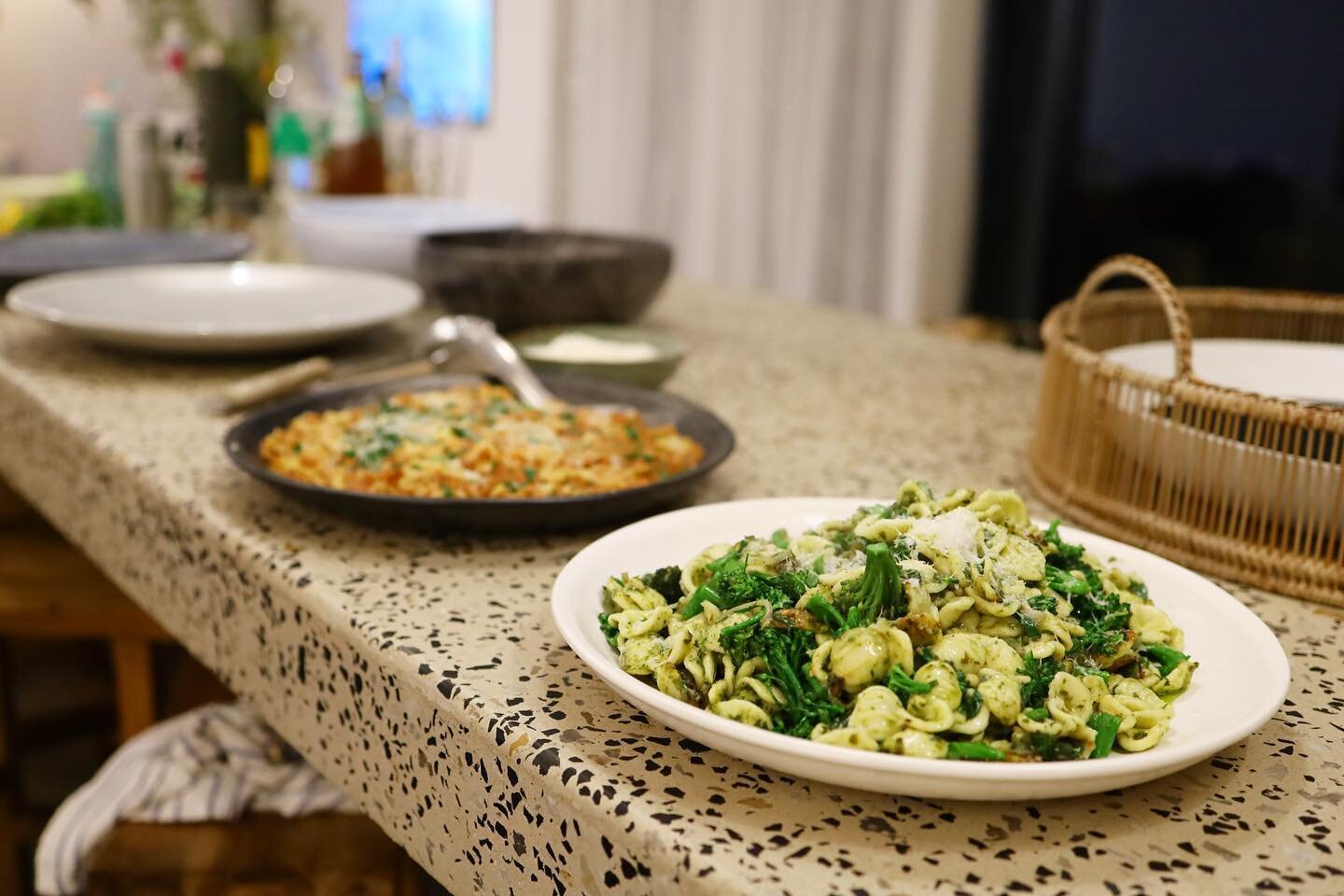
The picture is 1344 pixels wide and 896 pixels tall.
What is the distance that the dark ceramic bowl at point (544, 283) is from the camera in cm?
166

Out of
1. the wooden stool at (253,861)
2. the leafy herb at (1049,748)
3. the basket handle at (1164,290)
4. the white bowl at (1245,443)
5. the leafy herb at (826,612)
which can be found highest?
the basket handle at (1164,290)

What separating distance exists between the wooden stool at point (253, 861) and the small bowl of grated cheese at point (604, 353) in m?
0.57

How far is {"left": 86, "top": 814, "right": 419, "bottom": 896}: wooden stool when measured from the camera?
125 cm

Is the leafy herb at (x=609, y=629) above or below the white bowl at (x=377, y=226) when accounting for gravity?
below

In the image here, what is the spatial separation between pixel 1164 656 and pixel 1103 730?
120 millimetres

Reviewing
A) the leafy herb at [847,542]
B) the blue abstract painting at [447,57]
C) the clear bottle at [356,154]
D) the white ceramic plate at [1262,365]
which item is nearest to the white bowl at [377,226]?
the clear bottle at [356,154]

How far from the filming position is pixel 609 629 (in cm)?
70

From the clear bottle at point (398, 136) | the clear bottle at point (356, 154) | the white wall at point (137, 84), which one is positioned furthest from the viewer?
the white wall at point (137, 84)

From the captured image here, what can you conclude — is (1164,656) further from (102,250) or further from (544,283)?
(102,250)

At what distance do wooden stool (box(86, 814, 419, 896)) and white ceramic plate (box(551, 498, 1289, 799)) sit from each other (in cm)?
64

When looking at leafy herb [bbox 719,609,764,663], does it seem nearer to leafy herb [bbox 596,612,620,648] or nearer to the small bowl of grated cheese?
leafy herb [bbox 596,612,620,648]

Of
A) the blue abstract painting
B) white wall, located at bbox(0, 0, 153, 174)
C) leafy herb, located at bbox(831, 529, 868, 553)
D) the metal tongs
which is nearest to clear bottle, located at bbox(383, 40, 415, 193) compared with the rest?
the metal tongs

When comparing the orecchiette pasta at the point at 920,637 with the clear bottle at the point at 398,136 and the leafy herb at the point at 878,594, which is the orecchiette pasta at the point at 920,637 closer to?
the leafy herb at the point at 878,594

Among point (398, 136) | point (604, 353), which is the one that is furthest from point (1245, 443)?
point (398, 136)
